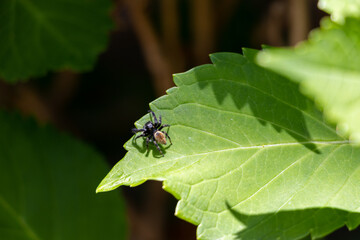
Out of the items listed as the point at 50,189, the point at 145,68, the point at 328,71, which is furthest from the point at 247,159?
the point at 145,68

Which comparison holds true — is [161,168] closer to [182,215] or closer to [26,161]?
[182,215]

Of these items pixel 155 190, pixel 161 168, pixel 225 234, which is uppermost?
pixel 161 168

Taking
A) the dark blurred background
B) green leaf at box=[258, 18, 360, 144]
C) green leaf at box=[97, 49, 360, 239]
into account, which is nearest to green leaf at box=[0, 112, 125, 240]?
the dark blurred background

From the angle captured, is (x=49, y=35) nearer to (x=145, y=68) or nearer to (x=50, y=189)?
(x=50, y=189)

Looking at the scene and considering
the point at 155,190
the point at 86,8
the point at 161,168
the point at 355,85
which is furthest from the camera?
the point at 155,190

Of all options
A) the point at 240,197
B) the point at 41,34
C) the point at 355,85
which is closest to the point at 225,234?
the point at 240,197
